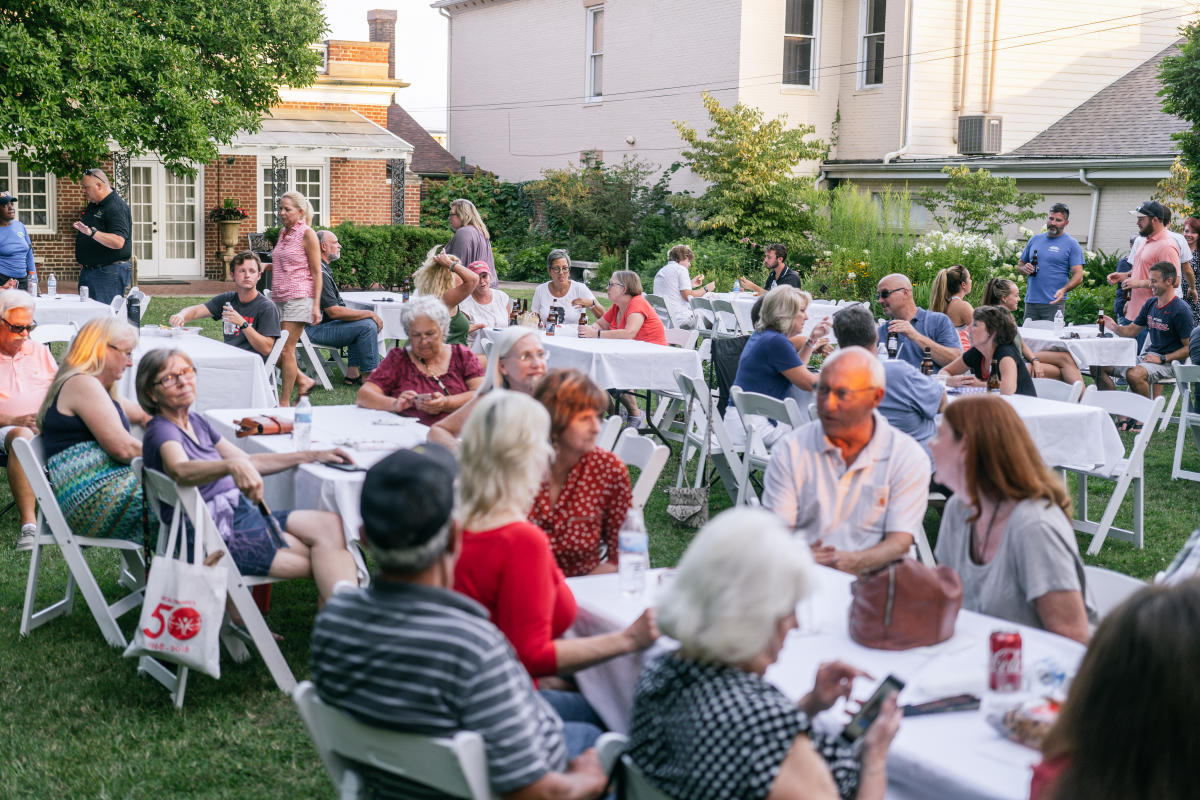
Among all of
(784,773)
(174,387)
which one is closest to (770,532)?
(784,773)

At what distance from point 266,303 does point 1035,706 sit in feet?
24.9

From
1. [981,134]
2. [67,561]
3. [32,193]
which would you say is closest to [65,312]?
[67,561]

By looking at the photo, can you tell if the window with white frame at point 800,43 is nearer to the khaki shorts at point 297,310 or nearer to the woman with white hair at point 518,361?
the khaki shorts at point 297,310

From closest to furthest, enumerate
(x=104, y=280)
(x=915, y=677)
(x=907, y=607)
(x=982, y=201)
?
(x=915, y=677)
(x=907, y=607)
(x=104, y=280)
(x=982, y=201)

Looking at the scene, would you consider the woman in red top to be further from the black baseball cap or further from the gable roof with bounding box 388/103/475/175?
the gable roof with bounding box 388/103/475/175

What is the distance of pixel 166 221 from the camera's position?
77.5 feet

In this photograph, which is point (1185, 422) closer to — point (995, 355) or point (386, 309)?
point (995, 355)

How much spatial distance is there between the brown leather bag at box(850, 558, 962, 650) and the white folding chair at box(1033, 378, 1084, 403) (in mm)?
4594

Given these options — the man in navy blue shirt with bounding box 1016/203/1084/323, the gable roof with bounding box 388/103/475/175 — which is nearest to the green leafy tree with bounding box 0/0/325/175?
the gable roof with bounding box 388/103/475/175

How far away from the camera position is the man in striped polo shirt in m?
2.26

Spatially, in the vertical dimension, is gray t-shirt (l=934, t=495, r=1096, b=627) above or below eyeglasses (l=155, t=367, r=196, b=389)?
below

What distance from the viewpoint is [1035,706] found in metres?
2.38

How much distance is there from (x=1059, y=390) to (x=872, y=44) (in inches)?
658

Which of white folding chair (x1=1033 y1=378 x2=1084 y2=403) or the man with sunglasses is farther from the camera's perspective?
the man with sunglasses
